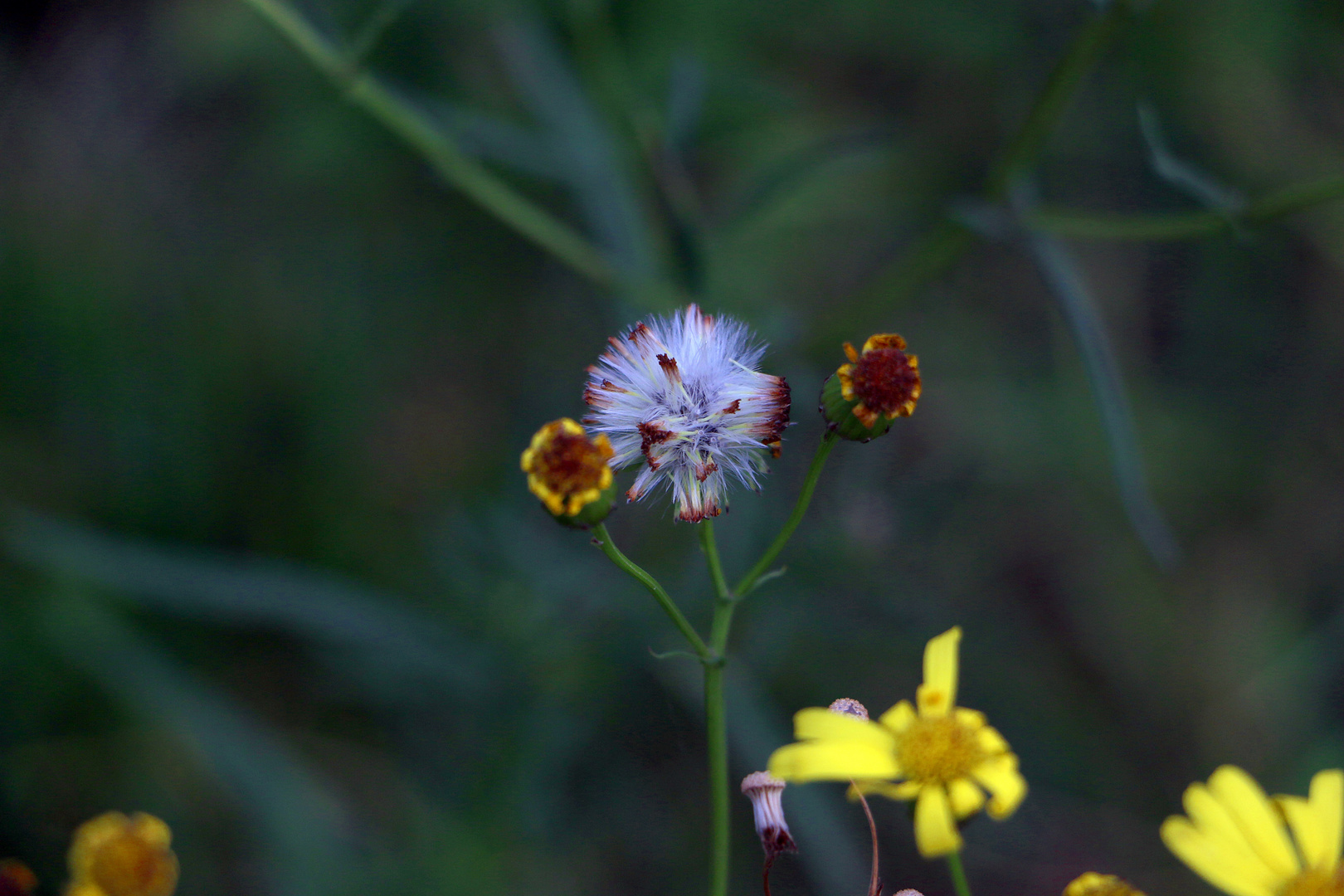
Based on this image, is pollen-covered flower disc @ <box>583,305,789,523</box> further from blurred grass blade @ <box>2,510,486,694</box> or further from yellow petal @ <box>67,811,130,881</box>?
blurred grass blade @ <box>2,510,486,694</box>

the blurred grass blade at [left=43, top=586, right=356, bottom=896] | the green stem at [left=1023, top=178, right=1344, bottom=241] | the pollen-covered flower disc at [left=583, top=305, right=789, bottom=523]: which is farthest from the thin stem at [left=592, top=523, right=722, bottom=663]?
the blurred grass blade at [left=43, top=586, right=356, bottom=896]

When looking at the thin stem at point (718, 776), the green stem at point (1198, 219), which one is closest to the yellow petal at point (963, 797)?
the thin stem at point (718, 776)

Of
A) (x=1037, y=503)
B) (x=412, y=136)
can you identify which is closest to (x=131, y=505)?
(x=412, y=136)

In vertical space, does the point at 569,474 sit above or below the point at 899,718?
above

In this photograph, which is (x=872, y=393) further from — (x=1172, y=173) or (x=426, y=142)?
(x=426, y=142)

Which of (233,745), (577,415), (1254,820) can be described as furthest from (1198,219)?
(233,745)

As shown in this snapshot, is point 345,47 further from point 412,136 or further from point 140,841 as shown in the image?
point 140,841

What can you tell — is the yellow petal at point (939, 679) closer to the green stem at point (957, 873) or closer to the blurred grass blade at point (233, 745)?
the green stem at point (957, 873)
